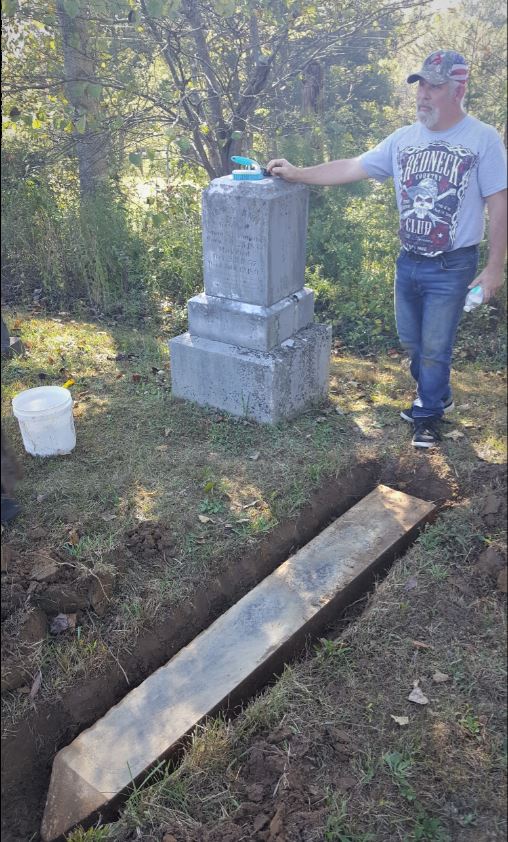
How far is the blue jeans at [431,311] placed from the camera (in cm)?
387

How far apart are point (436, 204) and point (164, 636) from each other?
9.60 feet

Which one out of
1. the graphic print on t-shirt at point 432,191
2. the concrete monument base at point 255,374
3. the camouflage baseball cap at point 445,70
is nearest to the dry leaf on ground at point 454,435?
the concrete monument base at point 255,374

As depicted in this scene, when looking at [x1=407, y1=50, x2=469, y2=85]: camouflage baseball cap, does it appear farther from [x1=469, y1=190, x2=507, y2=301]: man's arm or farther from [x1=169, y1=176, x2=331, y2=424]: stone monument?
[x1=169, y1=176, x2=331, y2=424]: stone monument

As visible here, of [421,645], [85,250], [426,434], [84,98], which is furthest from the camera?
[85,250]

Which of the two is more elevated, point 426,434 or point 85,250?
point 85,250

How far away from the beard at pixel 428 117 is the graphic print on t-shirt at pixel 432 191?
0.35 ft

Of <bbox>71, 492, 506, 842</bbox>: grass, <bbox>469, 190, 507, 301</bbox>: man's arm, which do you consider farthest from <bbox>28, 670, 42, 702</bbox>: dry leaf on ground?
<bbox>469, 190, 507, 301</bbox>: man's arm

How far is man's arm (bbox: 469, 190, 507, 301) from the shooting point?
3.44 m

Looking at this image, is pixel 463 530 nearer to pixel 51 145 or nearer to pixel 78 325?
pixel 78 325

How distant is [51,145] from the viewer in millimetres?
7277

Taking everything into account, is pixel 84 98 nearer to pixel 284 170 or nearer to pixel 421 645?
pixel 284 170

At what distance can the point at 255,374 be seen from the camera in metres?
4.54

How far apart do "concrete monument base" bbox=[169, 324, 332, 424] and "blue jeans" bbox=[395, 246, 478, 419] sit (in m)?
0.77

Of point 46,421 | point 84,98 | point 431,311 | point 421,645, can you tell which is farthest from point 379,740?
point 84,98
